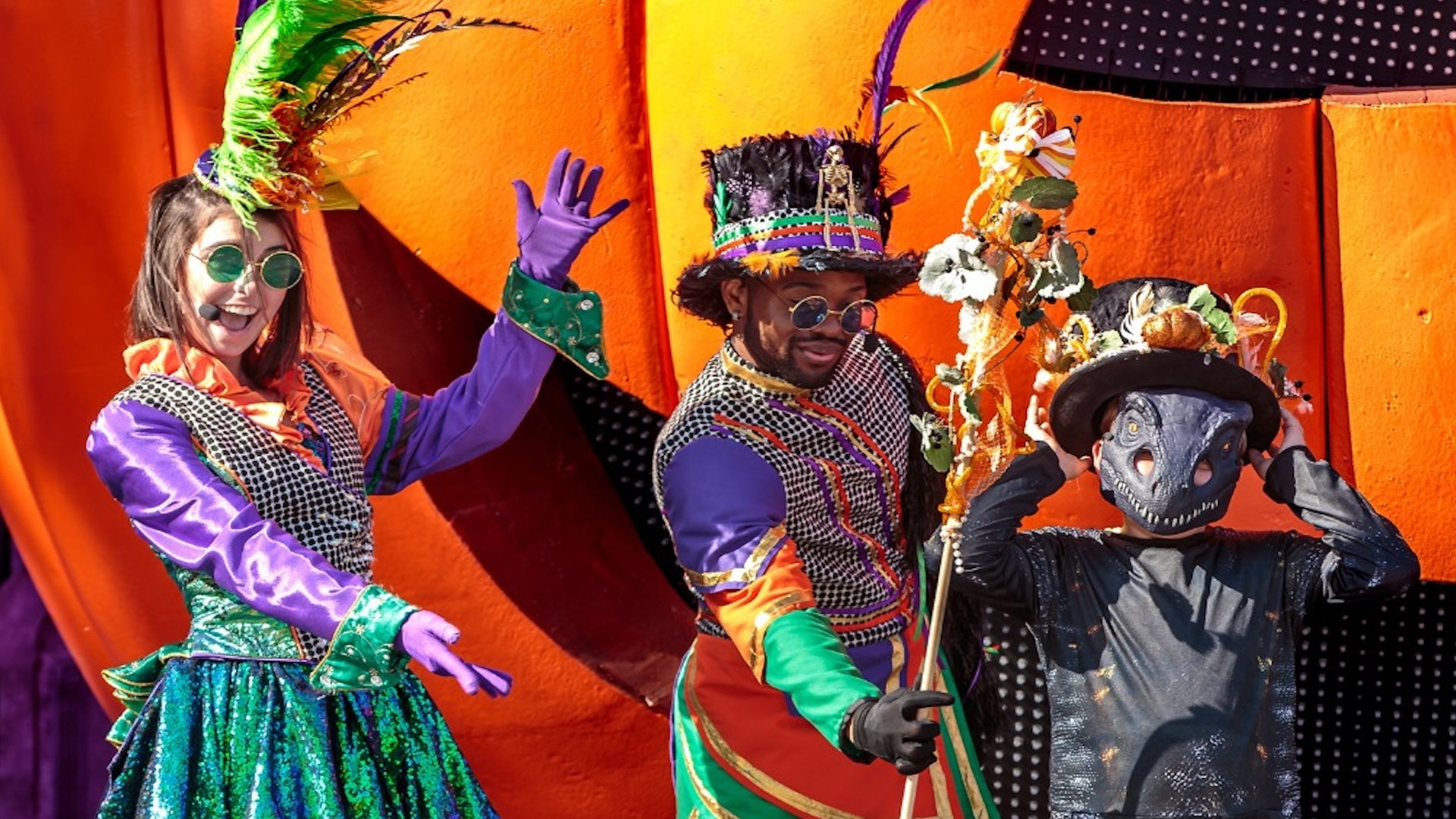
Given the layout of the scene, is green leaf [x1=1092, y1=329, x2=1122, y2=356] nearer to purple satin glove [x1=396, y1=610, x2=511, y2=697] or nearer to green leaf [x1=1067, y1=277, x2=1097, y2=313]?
green leaf [x1=1067, y1=277, x2=1097, y2=313]

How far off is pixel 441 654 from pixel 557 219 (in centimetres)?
91

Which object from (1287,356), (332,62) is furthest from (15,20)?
(1287,356)

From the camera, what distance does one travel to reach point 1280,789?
3807 mm

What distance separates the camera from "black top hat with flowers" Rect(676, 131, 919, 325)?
12.3 feet

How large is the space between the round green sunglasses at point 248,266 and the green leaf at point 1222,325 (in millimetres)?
1429

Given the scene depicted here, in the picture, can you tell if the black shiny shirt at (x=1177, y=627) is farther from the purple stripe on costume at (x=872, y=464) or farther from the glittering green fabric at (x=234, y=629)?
the glittering green fabric at (x=234, y=629)

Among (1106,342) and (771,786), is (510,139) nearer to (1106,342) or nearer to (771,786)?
(1106,342)

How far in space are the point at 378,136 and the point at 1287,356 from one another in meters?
1.74

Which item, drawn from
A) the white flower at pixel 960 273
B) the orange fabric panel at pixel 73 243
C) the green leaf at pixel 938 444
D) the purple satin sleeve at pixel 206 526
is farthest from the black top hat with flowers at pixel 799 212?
the orange fabric panel at pixel 73 243

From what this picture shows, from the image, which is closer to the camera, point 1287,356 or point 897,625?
point 897,625

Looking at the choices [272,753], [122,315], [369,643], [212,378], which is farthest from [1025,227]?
[122,315]

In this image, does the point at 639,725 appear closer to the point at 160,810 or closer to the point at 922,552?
the point at 922,552

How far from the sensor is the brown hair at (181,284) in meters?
3.60

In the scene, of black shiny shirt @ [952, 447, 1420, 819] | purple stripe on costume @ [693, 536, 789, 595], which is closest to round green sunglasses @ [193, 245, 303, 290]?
purple stripe on costume @ [693, 536, 789, 595]
